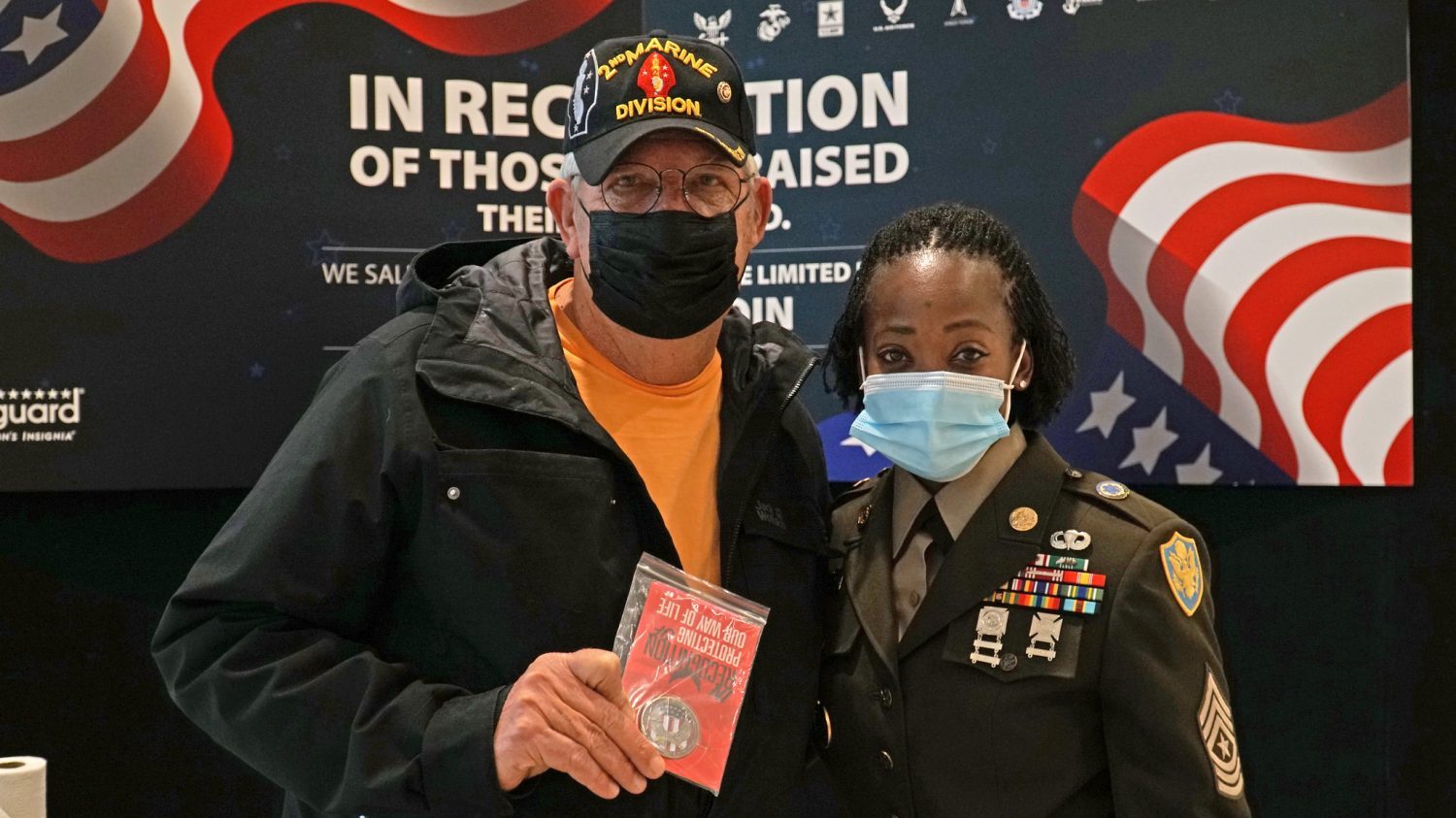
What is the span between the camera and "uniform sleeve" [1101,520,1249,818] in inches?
73.0

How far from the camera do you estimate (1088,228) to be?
136 inches

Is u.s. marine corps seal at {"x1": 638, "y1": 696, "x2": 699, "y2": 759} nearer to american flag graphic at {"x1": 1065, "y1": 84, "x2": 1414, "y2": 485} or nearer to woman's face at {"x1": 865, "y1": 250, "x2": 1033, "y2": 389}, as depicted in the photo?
woman's face at {"x1": 865, "y1": 250, "x2": 1033, "y2": 389}

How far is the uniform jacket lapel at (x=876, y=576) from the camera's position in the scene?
2078 mm

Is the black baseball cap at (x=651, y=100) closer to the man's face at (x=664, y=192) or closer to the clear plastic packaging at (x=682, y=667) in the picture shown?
the man's face at (x=664, y=192)

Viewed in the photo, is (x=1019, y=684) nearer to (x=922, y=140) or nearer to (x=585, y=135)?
(x=585, y=135)

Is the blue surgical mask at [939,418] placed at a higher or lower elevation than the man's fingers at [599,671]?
higher

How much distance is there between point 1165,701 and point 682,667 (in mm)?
669

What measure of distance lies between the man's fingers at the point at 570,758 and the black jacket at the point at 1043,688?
0.50m

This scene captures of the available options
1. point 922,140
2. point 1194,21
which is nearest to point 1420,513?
point 1194,21

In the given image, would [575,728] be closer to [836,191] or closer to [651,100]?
[651,100]

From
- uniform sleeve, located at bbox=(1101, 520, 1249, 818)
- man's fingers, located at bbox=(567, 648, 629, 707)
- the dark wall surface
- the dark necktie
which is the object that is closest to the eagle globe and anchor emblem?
the dark wall surface

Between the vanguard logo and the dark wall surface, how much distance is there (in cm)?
23

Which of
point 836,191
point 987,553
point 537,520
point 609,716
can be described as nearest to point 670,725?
point 609,716

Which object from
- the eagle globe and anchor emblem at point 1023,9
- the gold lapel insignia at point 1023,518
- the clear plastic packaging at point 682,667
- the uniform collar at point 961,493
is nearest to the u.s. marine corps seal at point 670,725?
the clear plastic packaging at point 682,667
